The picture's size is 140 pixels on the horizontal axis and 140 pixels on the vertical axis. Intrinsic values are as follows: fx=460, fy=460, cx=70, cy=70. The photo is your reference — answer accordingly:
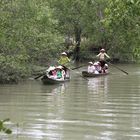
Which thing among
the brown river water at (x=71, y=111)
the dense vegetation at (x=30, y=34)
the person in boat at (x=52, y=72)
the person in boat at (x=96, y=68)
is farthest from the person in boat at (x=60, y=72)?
the person in boat at (x=96, y=68)

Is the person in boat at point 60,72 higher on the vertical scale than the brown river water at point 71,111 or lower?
Result: higher

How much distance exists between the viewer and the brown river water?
33.5 ft

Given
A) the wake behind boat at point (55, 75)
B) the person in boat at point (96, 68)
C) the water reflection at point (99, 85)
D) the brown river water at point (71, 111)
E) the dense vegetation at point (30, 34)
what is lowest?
the brown river water at point (71, 111)

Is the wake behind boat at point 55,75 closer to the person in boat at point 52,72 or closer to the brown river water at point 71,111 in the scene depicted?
the person in boat at point 52,72

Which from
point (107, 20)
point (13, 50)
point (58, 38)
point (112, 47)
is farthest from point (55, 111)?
point (112, 47)

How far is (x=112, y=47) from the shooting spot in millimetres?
42156

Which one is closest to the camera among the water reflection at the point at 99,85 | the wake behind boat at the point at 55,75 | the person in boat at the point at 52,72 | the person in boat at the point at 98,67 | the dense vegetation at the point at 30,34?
the dense vegetation at the point at 30,34

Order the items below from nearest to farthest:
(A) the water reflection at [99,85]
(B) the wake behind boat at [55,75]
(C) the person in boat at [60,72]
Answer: (A) the water reflection at [99,85] < (B) the wake behind boat at [55,75] < (C) the person in boat at [60,72]

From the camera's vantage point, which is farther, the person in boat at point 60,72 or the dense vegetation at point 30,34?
the person in boat at point 60,72

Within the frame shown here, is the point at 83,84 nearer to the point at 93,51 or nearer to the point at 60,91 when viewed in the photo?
the point at 60,91

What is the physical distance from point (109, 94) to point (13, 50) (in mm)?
6070

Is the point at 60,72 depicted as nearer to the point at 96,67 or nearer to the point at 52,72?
the point at 52,72

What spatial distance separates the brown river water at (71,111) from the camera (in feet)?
33.5

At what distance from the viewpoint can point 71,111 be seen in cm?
1380
